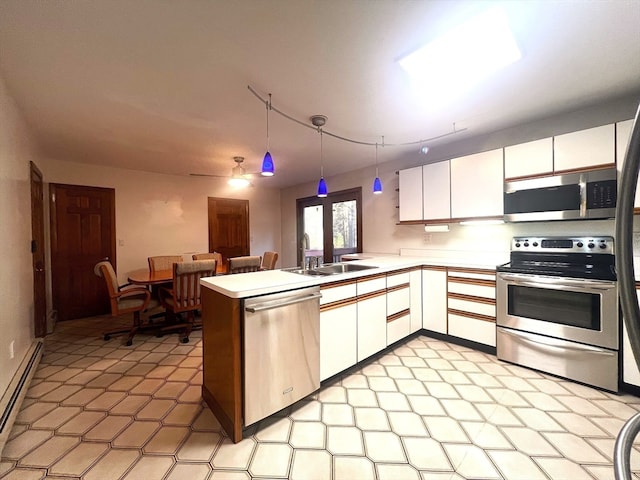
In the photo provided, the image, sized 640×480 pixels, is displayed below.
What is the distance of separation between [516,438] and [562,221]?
2067mm

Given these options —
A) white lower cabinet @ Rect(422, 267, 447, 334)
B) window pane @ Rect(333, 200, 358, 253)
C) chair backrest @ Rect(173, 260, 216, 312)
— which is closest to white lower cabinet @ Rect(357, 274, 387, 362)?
white lower cabinet @ Rect(422, 267, 447, 334)

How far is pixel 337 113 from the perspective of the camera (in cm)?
254

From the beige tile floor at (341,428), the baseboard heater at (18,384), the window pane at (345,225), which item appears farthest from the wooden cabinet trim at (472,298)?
the baseboard heater at (18,384)

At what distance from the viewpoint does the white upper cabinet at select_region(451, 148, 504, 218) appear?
2811 mm

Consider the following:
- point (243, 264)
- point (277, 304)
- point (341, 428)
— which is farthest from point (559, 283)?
point (243, 264)

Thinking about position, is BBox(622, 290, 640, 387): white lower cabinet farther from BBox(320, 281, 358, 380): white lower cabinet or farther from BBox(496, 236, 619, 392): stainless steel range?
BBox(320, 281, 358, 380): white lower cabinet

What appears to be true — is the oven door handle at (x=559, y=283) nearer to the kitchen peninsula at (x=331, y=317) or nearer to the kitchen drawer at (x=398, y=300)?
the kitchen peninsula at (x=331, y=317)

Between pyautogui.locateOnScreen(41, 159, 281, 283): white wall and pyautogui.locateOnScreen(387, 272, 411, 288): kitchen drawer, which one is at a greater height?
pyautogui.locateOnScreen(41, 159, 281, 283): white wall

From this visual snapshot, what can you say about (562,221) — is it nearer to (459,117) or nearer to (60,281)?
(459,117)

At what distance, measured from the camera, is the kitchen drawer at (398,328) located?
107 inches

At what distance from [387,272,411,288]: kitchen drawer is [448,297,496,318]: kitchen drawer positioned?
52 centimetres

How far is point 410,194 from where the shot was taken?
3574 millimetres

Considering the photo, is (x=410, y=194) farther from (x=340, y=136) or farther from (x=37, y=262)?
(x=37, y=262)

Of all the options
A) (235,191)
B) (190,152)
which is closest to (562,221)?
(190,152)
